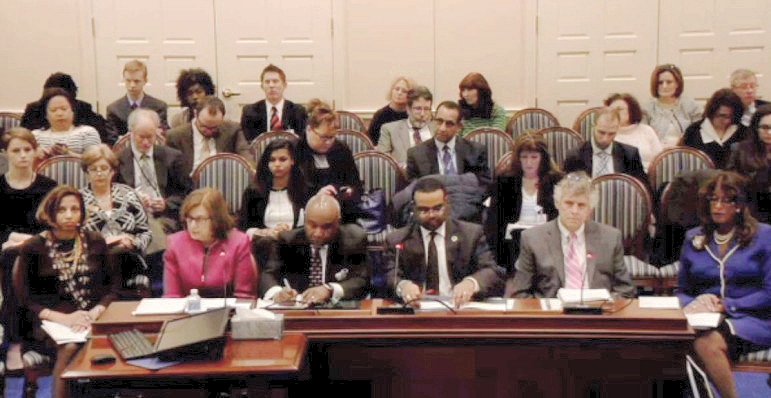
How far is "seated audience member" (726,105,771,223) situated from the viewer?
5.92 meters

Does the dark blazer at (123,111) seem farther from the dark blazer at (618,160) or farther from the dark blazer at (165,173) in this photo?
the dark blazer at (618,160)

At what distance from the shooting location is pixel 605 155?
6539mm

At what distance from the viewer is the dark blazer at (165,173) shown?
6219mm

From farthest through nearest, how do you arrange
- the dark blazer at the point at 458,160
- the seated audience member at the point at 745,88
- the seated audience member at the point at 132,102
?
1. the seated audience member at the point at 132,102
2. the seated audience member at the point at 745,88
3. the dark blazer at the point at 458,160

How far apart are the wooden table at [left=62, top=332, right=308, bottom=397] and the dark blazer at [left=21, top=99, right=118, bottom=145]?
411 centimetres

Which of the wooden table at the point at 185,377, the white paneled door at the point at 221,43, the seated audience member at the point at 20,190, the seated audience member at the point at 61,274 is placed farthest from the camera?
the white paneled door at the point at 221,43

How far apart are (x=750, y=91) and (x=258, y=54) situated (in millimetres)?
4019

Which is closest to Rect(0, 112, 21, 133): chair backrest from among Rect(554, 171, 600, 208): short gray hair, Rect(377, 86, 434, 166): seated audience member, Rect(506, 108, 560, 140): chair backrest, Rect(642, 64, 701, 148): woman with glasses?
Rect(377, 86, 434, 166): seated audience member

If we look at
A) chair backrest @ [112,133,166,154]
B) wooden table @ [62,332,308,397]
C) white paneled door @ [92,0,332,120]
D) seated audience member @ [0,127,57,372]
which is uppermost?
white paneled door @ [92,0,332,120]

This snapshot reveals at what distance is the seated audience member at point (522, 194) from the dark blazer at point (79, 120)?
2.97 meters

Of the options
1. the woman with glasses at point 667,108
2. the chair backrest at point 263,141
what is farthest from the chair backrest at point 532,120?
the chair backrest at point 263,141

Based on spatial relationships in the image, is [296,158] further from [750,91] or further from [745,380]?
[750,91]

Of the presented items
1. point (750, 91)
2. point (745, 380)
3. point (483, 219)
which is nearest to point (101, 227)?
point (483, 219)

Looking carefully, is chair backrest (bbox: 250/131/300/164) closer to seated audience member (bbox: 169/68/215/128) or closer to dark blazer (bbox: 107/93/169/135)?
seated audience member (bbox: 169/68/215/128)
